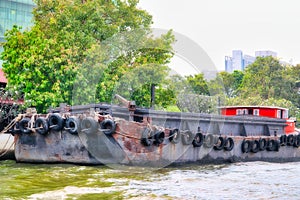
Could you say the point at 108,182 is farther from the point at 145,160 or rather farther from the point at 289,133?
the point at 289,133

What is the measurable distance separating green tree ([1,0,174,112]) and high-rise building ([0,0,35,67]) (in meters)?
42.2

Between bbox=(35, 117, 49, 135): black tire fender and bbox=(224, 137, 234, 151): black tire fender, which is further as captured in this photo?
bbox=(224, 137, 234, 151): black tire fender

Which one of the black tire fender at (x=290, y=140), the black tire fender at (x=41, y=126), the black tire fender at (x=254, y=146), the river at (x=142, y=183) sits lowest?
the river at (x=142, y=183)

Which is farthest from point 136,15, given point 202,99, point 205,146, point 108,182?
point 108,182

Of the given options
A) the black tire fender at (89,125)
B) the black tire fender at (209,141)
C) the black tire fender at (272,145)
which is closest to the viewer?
the black tire fender at (89,125)

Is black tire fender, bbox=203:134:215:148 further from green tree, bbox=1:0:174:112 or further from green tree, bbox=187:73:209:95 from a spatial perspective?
green tree, bbox=187:73:209:95

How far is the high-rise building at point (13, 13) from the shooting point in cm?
7100

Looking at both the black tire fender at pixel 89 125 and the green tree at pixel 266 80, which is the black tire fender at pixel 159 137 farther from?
the green tree at pixel 266 80

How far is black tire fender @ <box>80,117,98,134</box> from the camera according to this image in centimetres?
1493

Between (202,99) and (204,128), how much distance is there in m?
25.0

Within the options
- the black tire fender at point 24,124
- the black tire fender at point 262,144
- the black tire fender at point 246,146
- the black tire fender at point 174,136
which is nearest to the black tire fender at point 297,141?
the black tire fender at point 262,144

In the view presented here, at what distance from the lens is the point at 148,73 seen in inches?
1191

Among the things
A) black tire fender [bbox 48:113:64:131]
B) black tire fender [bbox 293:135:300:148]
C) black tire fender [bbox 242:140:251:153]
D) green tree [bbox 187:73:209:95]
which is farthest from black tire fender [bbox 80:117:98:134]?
green tree [bbox 187:73:209:95]

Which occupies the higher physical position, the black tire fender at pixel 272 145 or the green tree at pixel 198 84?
the green tree at pixel 198 84
